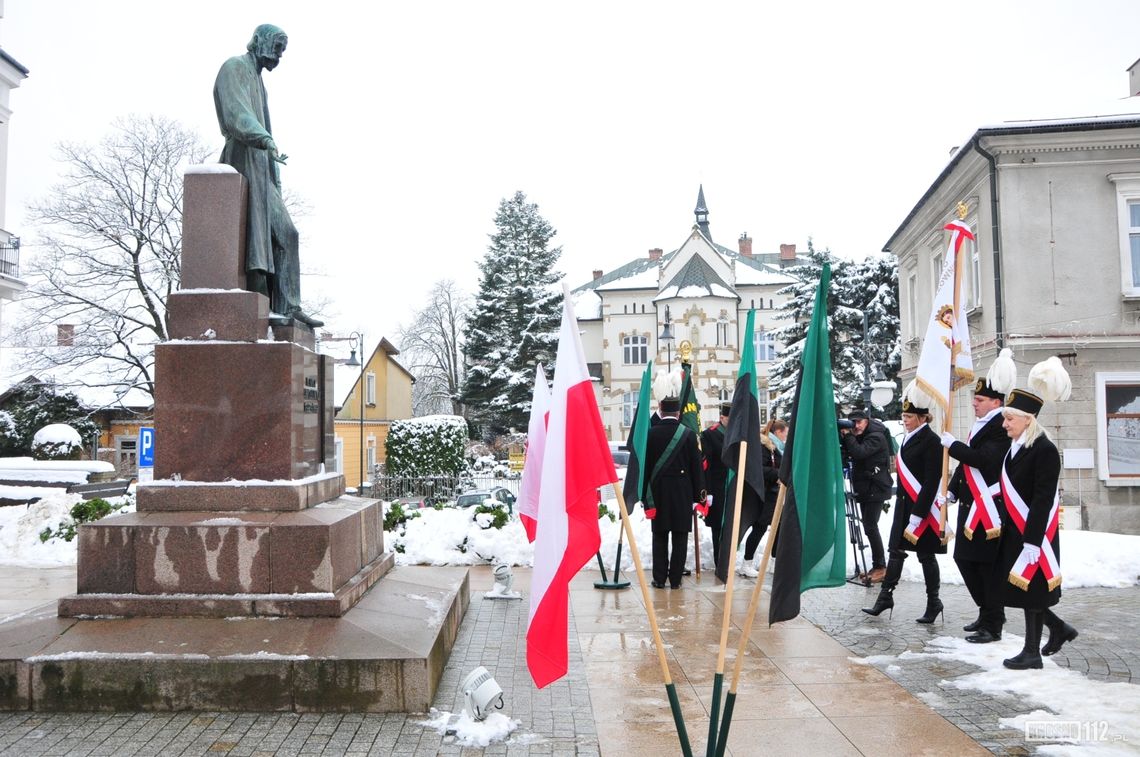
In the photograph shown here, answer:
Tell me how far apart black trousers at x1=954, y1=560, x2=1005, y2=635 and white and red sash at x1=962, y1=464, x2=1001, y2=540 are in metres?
0.28

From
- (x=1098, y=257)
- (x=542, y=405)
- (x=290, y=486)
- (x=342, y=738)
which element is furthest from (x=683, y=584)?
(x=1098, y=257)

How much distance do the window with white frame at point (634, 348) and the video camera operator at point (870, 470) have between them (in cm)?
5731

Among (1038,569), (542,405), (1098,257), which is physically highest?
(1098,257)

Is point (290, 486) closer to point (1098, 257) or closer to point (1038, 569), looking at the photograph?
point (1038, 569)

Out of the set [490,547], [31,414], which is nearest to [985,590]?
[490,547]

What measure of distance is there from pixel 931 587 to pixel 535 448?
12.5 ft

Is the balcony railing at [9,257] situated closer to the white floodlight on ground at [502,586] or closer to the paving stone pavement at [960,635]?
the white floodlight on ground at [502,586]

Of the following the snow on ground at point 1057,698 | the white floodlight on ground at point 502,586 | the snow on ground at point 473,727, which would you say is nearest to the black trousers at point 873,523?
the snow on ground at point 1057,698

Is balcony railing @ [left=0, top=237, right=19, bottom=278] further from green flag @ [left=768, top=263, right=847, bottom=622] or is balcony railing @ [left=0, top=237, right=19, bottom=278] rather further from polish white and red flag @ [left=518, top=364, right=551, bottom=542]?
green flag @ [left=768, top=263, right=847, bottom=622]

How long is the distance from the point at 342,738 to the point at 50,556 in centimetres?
883

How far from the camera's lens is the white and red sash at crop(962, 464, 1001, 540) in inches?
262

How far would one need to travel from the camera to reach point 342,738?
4.64 metres

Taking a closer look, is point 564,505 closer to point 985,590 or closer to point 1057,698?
point 1057,698

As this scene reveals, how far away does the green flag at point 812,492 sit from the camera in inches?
150
